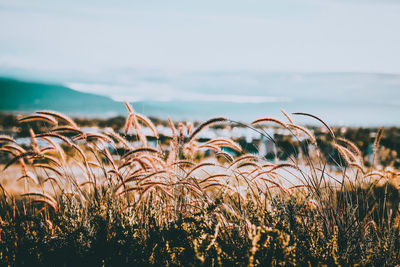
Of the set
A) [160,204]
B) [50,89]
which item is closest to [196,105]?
[50,89]

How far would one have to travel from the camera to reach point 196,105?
508 ft

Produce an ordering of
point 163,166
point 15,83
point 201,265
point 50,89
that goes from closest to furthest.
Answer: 1. point 201,265
2. point 163,166
3. point 15,83
4. point 50,89

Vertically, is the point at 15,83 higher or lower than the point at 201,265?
higher

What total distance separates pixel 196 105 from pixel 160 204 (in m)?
152

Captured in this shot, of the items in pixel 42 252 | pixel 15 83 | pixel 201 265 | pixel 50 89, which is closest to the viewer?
pixel 201 265

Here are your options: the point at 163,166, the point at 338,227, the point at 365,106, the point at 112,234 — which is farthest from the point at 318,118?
the point at 365,106

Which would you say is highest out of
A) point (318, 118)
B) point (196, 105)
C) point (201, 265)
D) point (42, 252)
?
point (196, 105)

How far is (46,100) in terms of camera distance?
14138 cm

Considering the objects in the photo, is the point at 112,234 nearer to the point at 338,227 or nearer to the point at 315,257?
the point at 315,257

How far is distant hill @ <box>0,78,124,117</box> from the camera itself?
119m

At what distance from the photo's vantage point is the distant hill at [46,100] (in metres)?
119

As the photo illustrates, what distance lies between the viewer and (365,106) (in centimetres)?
15475

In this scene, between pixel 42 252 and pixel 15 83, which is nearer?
pixel 42 252

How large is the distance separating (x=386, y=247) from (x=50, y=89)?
601ft
